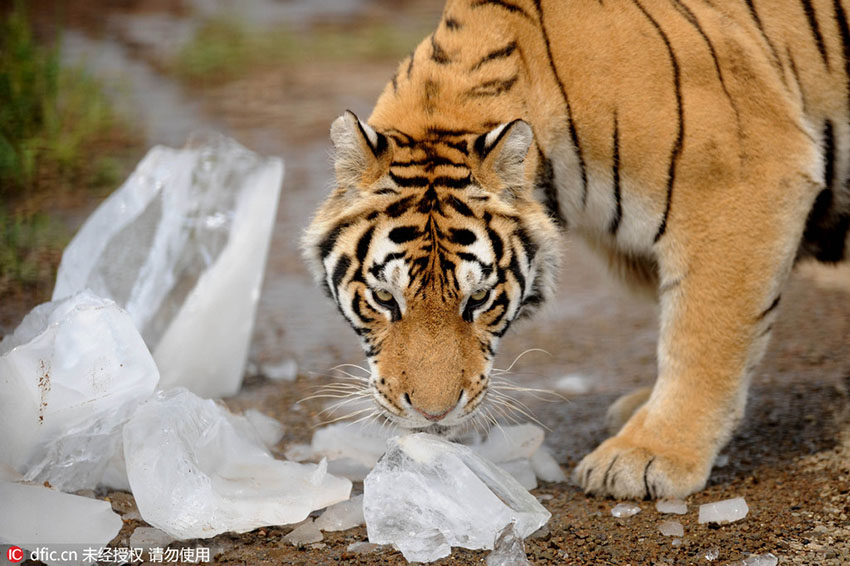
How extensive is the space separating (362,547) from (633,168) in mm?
998

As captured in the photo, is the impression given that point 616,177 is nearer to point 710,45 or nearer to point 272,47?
point 710,45

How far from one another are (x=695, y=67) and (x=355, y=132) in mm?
810

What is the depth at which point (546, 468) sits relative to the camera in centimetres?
247

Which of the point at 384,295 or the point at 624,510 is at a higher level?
the point at 384,295

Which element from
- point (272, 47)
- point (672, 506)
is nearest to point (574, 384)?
point (672, 506)

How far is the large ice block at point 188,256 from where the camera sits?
105 inches

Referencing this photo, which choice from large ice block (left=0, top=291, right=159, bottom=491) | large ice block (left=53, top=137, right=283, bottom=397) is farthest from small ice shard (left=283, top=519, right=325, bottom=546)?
large ice block (left=53, top=137, right=283, bottom=397)

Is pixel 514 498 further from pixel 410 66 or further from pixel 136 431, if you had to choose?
pixel 410 66

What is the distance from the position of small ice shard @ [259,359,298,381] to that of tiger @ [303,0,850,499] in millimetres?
965

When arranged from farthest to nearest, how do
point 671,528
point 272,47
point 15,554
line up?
point 272,47
point 671,528
point 15,554

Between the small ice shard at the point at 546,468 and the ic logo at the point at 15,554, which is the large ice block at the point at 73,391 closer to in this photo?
the ic logo at the point at 15,554

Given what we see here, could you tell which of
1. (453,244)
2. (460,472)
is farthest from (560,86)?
(460,472)

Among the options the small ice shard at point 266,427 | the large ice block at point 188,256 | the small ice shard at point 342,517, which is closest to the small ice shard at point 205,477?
the small ice shard at point 342,517

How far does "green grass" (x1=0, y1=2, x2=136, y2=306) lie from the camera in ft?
11.7
